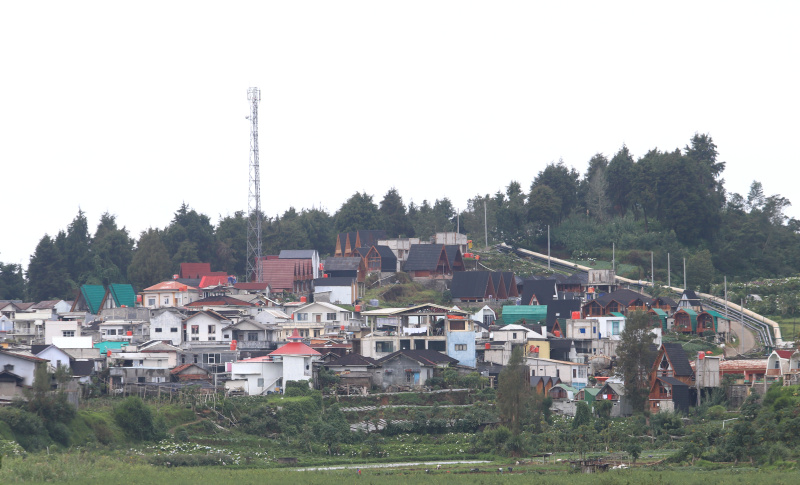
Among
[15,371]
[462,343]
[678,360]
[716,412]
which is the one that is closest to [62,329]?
[15,371]

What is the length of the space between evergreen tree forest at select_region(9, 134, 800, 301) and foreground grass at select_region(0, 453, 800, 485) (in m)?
38.5

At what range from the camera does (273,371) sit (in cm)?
5244

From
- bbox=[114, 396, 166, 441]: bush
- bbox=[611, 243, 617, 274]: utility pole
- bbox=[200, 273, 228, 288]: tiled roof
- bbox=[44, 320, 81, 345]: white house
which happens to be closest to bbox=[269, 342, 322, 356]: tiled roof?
bbox=[114, 396, 166, 441]: bush

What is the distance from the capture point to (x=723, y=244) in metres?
82.9

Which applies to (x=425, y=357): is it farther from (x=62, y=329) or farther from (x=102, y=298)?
(x=102, y=298)

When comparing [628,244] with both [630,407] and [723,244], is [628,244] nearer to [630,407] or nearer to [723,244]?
[723,244]

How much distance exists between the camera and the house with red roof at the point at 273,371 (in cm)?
5191

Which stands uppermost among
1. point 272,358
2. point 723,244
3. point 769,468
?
point 723,244

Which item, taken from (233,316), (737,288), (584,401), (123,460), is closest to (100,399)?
(123,460)

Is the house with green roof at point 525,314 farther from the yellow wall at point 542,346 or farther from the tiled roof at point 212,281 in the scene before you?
the tiled roof at point 212,281

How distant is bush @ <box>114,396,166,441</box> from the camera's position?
43875 mm

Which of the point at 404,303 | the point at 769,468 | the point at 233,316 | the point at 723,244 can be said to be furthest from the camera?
the point at 723,244

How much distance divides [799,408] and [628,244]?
40107 mm

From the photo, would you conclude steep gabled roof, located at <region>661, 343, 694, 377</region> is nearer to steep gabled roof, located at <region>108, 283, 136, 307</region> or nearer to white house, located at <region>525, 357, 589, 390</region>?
white house, located at <region>525, 357, 589, 390</region>
